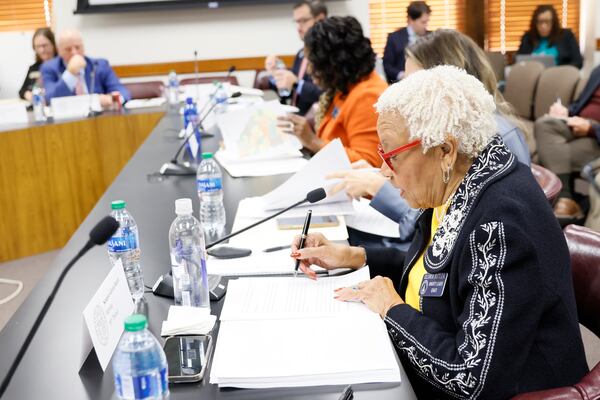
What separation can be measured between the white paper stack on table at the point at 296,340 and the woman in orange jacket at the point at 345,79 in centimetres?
149

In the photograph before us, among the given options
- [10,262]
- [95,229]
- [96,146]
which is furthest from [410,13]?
[95,229]

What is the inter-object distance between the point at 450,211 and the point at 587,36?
22.7ft

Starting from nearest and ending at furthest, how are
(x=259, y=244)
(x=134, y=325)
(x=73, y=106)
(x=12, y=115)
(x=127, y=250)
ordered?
(x=134, y=325), (x=127, y=250), (x=259, y=244), (x=12, y=115), (x=73, y=106)

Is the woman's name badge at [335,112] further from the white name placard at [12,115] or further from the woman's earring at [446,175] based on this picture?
the white name placard at [12,115]

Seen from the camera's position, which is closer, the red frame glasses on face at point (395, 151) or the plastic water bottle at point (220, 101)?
the red frame glasses on face at point (395, 151)

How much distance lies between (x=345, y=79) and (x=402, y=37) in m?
4.03

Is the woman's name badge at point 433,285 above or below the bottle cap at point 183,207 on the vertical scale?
below

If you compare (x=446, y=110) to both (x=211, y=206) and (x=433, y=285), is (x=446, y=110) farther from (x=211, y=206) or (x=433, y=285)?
(x=211, y=206)

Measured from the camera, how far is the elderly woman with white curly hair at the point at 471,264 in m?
1.16

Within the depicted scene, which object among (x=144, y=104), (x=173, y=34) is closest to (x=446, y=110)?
(x=144, y=104)

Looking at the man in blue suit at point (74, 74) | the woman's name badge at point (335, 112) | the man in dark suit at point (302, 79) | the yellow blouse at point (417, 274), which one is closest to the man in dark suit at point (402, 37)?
the man in dark suit at point (302, 79)

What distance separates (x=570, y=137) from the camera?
412cm

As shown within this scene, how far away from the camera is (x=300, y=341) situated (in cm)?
123

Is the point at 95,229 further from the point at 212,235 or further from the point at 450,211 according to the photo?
the point at 212,235
